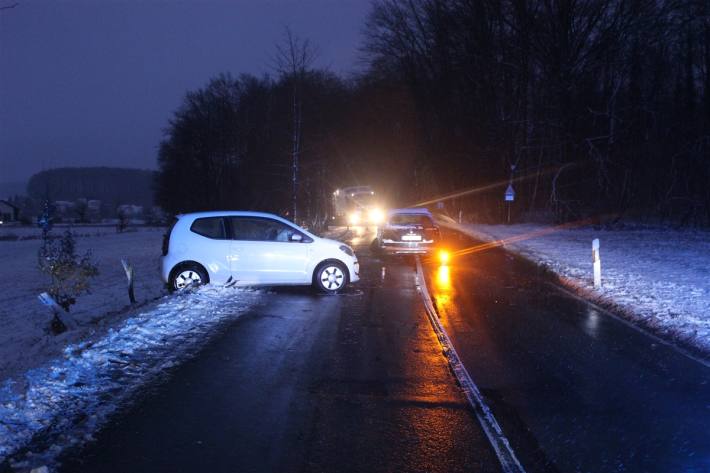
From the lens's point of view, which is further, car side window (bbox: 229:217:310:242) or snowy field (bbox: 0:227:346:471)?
car side window (bbox: 229:217:310:242)

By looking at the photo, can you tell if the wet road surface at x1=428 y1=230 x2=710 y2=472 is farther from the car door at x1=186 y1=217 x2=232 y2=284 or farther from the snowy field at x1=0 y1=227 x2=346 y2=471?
the car door at x1=186 y1=217 x2=232 y2=284

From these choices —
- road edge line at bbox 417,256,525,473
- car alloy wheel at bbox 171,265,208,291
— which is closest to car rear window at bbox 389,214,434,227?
car alloy wheel at bbox 171,265,208,291

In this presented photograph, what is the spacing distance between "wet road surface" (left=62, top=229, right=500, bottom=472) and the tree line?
762 inches

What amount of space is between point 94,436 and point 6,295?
1253cm

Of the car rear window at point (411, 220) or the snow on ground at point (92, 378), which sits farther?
the car rear window at point (411, 220)

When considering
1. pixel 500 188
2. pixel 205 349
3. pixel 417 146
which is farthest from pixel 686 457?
pixel 417 146

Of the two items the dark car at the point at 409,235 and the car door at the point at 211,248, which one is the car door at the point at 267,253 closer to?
the car door at the point at 211,248

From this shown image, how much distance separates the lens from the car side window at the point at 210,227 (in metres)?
12.2

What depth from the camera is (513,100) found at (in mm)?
42156

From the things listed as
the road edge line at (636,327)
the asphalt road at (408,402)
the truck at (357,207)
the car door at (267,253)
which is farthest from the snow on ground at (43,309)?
the truck at (357,207)

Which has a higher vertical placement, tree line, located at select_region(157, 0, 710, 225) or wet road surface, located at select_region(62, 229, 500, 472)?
tree line, located at select_region(157, 0, 710, 225)

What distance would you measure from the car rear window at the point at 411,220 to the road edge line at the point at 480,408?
10.5 m

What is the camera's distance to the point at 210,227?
12.3 metres

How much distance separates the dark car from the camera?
19.9 m
